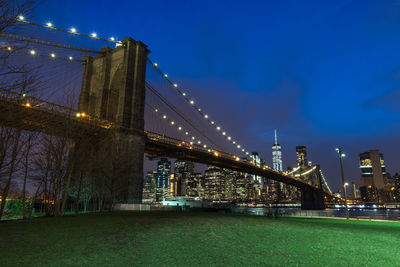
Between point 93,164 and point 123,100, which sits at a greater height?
point 123,100

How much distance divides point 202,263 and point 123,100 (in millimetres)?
32339

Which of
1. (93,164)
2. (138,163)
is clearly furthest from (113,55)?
(93,164)

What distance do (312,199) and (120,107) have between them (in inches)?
3431

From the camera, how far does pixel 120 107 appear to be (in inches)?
1399

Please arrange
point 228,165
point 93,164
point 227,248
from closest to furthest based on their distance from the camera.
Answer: point 227,248
point 93,164
point 228,165

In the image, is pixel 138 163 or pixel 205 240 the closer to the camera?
pixel 205 240

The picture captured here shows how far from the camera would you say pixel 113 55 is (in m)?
40.8

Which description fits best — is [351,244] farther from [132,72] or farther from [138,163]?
[132,72]

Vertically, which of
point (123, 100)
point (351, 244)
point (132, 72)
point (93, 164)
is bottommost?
point (351, 244)

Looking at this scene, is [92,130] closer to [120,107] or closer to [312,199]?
[120,107]

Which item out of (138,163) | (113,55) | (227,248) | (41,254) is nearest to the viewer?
(41,254)

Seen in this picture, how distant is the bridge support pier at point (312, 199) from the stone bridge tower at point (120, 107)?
79.5 m

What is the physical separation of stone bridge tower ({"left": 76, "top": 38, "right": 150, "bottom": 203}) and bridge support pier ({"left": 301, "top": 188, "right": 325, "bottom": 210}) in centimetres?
7954

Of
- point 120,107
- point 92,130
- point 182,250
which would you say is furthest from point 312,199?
point 182,250
